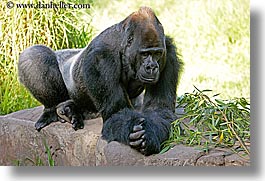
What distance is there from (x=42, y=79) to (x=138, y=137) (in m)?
0.52

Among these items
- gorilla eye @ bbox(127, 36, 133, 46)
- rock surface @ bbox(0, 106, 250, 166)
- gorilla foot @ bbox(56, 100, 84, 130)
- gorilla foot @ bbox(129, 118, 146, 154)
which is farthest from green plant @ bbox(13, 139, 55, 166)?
gorilla eye @ bbox(127, 36, 133, 46)

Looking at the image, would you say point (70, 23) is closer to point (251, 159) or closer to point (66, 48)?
point (66, 48)

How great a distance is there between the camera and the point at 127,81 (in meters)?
2.37

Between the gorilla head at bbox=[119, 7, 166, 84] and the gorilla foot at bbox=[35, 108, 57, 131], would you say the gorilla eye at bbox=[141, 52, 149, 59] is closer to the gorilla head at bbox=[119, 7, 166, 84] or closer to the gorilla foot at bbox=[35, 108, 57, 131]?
the gorilla head at bbox=[119, 7, 166, 84]

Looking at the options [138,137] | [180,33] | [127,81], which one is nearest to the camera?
[138,137]

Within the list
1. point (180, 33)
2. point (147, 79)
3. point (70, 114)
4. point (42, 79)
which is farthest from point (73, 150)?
point (180, 33)

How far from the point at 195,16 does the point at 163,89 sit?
1.11 ft

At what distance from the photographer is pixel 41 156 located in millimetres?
2533

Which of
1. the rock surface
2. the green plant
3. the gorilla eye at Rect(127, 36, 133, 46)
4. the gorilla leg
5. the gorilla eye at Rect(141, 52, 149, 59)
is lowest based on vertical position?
the green plant

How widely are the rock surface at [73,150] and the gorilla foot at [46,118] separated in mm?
19

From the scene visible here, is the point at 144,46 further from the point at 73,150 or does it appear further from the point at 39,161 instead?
the point at 39,161

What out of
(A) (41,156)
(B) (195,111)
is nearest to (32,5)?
(A) (41,156)

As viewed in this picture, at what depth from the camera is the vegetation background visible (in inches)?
96.8

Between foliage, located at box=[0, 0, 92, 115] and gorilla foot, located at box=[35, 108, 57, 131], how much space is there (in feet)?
0.27
